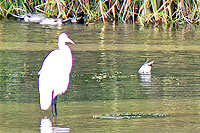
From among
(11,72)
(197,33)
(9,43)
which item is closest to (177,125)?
(11,72)

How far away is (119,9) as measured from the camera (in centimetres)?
2084

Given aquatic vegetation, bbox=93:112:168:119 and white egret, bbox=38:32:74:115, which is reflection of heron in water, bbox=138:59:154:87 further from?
aquatic vegetation, bbox=93:112:168:119

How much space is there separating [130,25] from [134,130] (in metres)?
13.6

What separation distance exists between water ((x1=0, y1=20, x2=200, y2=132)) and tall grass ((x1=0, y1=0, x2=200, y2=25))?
90.4 inches

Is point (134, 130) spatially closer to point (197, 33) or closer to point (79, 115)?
point (79, 115)

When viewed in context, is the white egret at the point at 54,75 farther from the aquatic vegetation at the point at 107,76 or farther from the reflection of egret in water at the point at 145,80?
the aquatic vegetation at the point at 107,76

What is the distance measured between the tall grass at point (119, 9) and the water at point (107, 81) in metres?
2.30

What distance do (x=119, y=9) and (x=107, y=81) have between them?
11292 millimetres

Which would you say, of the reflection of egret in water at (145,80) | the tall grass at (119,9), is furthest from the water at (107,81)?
the tall grass at (119,9)

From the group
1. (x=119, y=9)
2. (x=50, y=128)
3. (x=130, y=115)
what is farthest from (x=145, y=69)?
(x=119, y=9)

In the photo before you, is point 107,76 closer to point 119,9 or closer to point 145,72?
point 145,72

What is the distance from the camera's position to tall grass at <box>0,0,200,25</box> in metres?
19.9

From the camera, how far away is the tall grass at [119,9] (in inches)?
784

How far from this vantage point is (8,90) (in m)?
8.80
